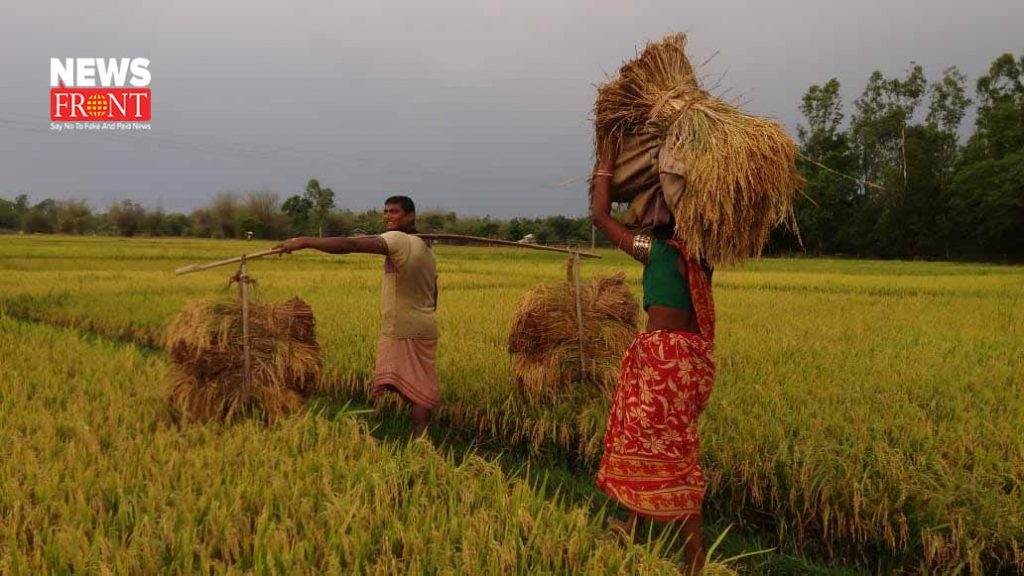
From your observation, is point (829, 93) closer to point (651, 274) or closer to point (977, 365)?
point (977, 365)

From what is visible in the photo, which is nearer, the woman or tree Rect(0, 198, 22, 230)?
the woman

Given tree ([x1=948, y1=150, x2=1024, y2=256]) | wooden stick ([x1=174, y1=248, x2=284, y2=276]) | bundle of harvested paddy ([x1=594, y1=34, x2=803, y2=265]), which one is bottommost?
wooden stick ([x1=174, y1=248, x2=284, y2=276])

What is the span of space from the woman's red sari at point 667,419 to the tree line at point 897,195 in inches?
1287

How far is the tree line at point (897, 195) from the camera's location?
35.6 meters

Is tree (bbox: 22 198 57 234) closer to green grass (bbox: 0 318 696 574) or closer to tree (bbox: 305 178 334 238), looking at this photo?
tree (bbox: 305 178 334 238)

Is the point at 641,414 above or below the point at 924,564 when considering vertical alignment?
above

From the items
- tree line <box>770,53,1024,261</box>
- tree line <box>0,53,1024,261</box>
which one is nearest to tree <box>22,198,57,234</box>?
tree line <box>0,53,1024,261</box>

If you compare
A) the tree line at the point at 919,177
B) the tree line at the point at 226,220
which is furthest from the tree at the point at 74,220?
the tree line at the point at 919,177

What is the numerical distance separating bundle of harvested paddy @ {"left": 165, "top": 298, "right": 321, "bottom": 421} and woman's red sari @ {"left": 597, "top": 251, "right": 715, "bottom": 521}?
6.08ft

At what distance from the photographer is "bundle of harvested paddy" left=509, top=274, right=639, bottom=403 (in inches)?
187

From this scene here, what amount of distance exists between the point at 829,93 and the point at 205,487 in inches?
2077

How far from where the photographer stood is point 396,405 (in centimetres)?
540

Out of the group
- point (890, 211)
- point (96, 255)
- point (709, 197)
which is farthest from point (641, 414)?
point (890, 211)

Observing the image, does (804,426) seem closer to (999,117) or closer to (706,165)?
(706,165)
